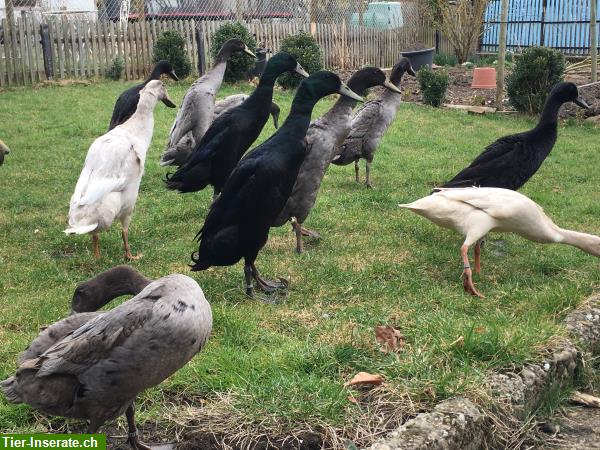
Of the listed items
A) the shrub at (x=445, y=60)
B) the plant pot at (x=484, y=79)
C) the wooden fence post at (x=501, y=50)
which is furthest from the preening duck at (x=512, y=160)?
the shrub at (x=445, y=60)

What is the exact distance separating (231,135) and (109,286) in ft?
11.0

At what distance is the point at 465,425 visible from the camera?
3.63 metres

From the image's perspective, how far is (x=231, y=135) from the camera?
24.0 feet

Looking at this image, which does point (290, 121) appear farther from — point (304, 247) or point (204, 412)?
point (204, 412)

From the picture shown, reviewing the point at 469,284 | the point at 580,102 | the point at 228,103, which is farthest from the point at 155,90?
the point at 580,102

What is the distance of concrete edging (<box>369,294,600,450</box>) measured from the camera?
3.44 m

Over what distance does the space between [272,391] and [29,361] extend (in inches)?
47.6

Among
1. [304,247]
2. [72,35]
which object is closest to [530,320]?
[304,247]

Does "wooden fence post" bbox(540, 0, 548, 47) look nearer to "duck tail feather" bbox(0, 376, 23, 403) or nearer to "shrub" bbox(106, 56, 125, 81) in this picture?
"shrub" bbox(106, 56, 125, 81)

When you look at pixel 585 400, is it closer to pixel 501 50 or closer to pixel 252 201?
pixel 252 201

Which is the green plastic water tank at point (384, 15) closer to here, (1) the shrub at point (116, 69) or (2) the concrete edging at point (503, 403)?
(1) the shrub at point (116, 69)

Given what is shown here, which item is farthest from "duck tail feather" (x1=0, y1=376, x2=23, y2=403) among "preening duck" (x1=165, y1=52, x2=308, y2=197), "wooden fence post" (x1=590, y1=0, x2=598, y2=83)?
"wooden fence post" (x1=590, y1=0, x2=598, y2=83)

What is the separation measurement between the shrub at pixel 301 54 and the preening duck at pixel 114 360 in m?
13.4

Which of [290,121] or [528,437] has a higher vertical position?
[290,121]
